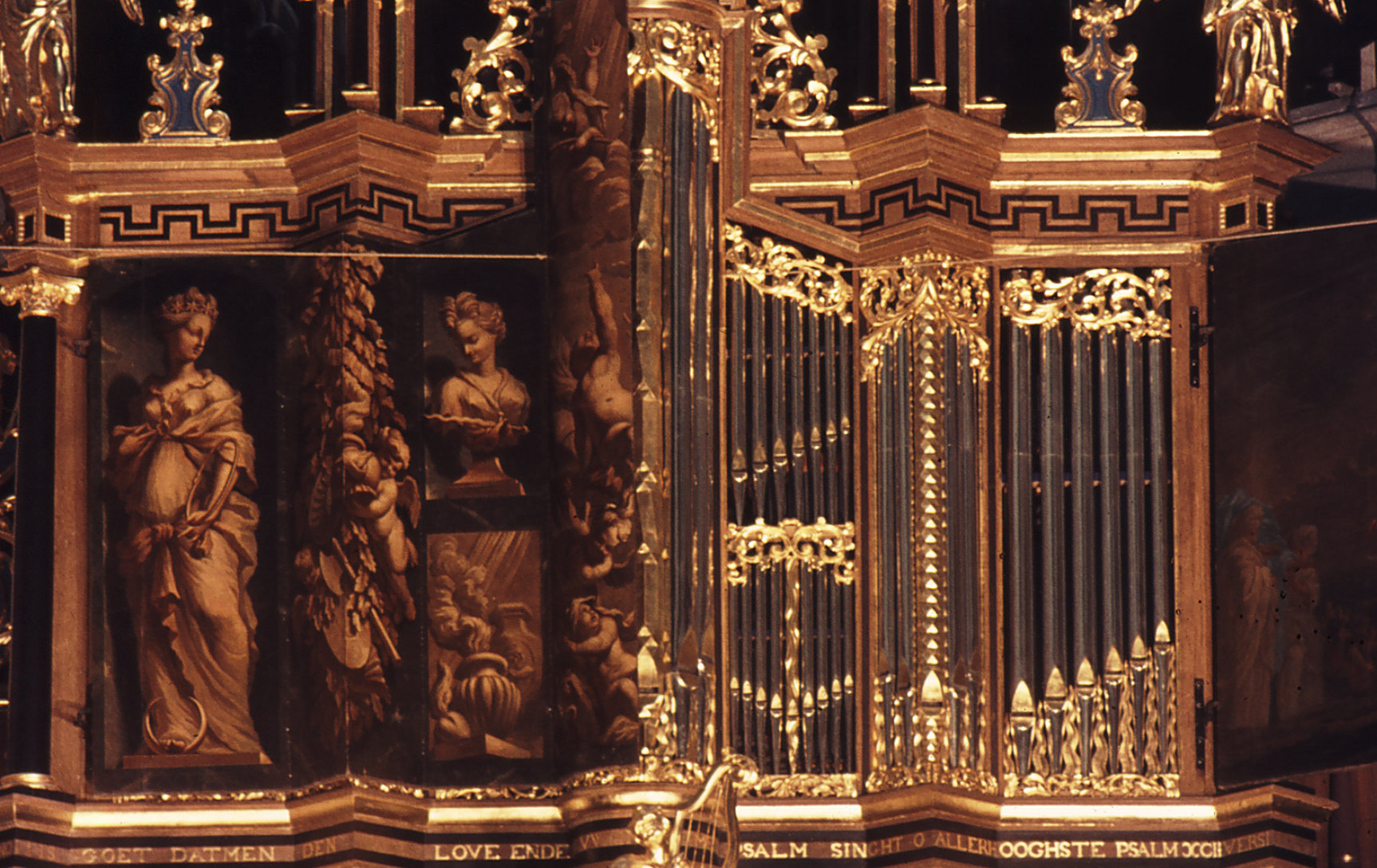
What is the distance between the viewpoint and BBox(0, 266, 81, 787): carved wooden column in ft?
44.6

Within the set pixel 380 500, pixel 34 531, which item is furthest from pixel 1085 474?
pixel 34 531

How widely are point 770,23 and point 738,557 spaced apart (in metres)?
2.46

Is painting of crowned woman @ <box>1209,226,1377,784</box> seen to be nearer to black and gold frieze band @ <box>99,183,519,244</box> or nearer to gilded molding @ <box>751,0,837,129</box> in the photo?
gilded molding @ <box>751,0,837,129</box>

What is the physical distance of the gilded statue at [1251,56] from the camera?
1419cm

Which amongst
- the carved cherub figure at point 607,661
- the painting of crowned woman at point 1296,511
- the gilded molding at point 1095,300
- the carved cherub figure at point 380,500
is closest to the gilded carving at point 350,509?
the carved cherub figure at point 380,500

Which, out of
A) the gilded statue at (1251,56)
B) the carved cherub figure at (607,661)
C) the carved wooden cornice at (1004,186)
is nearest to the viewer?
the carved cherub figure at (607,661)

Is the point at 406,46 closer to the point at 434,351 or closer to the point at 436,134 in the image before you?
the point at 436,134

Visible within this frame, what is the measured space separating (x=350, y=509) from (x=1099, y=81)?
382 cm

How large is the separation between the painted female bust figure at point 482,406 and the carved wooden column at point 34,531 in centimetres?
167

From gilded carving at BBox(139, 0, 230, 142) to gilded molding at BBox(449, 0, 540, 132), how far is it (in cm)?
107

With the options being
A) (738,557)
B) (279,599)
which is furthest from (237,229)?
(738,557)

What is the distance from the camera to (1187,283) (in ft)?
45.9

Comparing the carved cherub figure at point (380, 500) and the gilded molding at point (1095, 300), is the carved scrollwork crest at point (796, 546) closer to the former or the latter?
the gilded molding at point (1095, 300)

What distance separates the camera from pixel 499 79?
14.2 m
